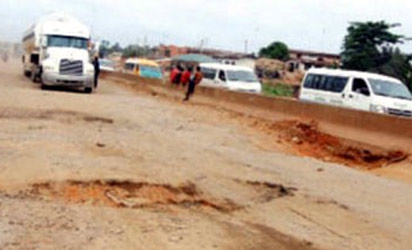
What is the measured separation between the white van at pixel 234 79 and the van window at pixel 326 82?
6.29 meters

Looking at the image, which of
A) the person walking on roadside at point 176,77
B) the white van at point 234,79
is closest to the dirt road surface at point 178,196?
the person walking on roadside at point 176,77

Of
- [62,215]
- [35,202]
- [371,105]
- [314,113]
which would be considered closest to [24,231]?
[62,215]

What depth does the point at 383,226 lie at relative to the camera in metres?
7.92

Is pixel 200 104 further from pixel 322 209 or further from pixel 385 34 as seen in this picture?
pixel 385 34

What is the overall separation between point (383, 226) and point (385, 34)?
5688cm


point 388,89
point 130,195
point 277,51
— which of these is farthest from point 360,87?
point 277,51

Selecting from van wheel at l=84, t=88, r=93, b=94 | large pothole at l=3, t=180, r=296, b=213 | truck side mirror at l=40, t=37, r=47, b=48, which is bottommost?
van wheel at l=84, t=88, r=93, b=94

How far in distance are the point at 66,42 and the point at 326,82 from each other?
38.8ft

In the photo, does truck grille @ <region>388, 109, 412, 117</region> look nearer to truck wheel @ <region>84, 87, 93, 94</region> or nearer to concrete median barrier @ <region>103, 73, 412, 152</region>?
concrete median barrier @ <region>103, 73, 412, 152</region>

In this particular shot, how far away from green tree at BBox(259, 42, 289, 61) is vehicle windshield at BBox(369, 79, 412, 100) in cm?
7250

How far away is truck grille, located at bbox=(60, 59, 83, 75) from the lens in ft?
95.6

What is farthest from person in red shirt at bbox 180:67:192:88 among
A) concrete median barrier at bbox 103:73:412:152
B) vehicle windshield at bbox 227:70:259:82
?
concrete median barrier at bbox 103:73:412:152

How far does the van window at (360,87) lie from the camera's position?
24.7 m

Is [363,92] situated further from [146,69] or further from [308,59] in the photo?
[308,59]
